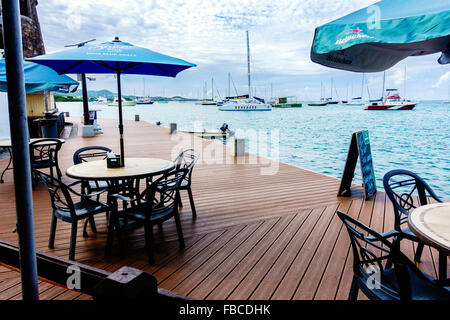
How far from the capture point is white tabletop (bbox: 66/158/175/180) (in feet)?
9.59

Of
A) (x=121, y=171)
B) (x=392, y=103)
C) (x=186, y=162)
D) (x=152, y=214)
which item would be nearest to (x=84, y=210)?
(x=121, y=171)

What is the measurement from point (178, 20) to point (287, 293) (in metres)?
9.34

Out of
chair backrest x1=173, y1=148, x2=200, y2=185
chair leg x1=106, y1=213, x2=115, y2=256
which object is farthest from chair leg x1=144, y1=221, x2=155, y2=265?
chair backrest x1=173, y1=148, x2=200, y2=185

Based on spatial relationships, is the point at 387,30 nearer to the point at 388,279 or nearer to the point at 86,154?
the point at 388,279

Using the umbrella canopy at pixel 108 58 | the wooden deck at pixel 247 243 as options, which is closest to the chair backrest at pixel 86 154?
the wooden deck at pixel 247 243

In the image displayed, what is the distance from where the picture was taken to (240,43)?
39188 mm

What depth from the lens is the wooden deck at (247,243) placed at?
7.66 ft

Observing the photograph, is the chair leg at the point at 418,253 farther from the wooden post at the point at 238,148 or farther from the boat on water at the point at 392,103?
the boat on water at the point at 392,103

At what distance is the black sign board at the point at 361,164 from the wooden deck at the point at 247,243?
18 cm

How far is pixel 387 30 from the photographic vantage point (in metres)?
1.97

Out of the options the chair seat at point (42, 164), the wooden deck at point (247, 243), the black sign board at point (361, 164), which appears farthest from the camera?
the chair seat at point (42, 164)

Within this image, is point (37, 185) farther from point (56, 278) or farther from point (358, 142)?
point (358, 142)

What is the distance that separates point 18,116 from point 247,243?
7.94 feet

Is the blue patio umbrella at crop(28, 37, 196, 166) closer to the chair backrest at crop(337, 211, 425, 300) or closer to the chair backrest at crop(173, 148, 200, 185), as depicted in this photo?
the chair backrest at crop(173, 148, 200, 185)
